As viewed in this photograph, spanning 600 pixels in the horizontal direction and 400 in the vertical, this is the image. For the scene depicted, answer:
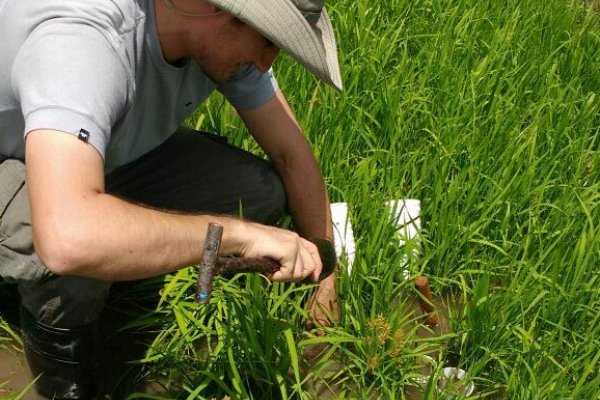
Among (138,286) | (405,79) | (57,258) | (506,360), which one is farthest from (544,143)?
(57,258)

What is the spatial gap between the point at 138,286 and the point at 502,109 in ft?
4.84

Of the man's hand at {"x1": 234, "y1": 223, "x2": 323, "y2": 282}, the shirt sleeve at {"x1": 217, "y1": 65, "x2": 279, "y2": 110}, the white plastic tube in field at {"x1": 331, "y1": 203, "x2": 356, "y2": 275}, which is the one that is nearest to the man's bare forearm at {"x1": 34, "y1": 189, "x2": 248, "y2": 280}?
the man's hand at {"x1": 234, "y1": 223, "x2": 323, "y2": 282}

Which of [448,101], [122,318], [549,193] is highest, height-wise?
[448,101]

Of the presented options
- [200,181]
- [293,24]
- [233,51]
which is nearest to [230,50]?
[233,51]

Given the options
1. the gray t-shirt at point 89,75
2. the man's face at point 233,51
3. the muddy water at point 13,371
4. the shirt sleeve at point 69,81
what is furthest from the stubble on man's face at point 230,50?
the muddy water at point 13,371

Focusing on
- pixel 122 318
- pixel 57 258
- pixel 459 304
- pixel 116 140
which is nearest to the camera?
pixel 57 258

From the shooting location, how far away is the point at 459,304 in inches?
99.4

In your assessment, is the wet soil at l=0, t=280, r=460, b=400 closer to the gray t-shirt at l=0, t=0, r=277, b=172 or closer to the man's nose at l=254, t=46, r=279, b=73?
the gray t-shirt at l=0, t=0, r=277, b=172

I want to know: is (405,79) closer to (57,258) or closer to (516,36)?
(516,36)

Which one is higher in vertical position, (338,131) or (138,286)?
(338,131)

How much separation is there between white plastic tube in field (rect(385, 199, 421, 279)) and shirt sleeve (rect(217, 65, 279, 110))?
50cm

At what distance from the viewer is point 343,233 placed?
2.44 meters

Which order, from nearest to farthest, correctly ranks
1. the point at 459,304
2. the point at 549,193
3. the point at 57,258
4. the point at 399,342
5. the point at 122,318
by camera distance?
the point at 57,258
the point at 399,342
the point at 122,318
the point at 459,304
the point at 549,193

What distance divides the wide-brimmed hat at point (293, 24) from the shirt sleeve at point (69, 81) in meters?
0.25
